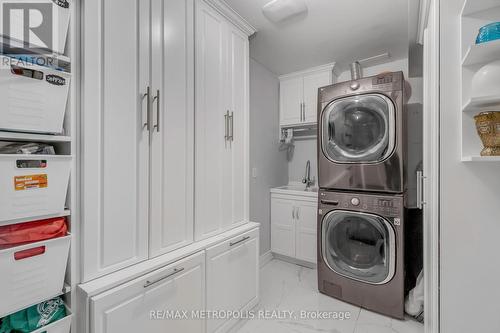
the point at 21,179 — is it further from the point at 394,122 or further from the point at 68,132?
the point at 394,122

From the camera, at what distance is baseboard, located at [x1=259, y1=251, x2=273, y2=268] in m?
2.78

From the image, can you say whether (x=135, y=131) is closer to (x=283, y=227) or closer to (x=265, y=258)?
(x=283, y=227)

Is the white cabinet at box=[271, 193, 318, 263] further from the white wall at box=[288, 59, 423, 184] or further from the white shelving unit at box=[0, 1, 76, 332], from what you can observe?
the white shelving unit at box=[0, 1, 76, 332]

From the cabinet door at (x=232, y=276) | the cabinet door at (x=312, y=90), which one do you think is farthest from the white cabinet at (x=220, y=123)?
the cabinet door at (x=312, y=90)

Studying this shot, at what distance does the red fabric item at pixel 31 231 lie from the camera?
791mm

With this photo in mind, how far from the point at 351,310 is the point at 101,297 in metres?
1.99

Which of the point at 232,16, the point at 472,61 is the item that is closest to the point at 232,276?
the point at 472,61

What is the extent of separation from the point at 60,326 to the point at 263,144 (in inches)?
94.2

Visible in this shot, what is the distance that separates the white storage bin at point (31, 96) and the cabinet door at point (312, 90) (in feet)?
8.13

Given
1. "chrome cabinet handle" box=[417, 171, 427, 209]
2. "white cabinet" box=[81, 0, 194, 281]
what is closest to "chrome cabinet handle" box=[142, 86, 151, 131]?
"white cabinet" box=[81, 0, 194, 281]

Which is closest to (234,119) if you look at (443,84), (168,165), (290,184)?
(168,165)

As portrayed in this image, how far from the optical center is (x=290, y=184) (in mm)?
3361

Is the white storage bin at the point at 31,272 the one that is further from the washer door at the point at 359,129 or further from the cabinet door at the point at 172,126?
the washer door at the point at 359,129

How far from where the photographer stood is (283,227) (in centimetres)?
284
